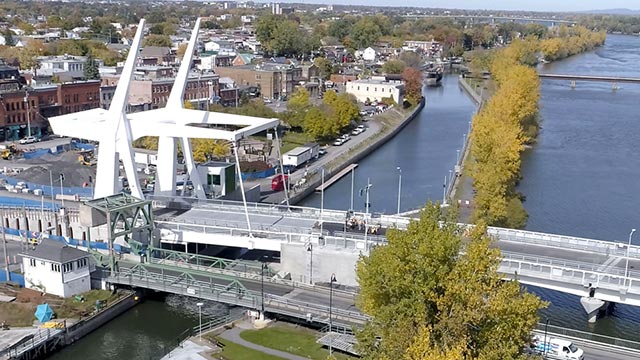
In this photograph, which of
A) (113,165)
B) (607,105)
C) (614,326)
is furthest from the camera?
(607,105)

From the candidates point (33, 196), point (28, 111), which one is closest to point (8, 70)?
point (28, 111)

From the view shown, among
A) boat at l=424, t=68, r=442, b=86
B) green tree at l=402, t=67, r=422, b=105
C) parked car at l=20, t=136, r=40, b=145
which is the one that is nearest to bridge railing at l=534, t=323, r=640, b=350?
parked car at l=20, t=136, r=40, b=145

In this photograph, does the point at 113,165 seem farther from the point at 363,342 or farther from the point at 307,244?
the point at 363,342

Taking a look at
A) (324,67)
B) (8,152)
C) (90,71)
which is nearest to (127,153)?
(8,152)

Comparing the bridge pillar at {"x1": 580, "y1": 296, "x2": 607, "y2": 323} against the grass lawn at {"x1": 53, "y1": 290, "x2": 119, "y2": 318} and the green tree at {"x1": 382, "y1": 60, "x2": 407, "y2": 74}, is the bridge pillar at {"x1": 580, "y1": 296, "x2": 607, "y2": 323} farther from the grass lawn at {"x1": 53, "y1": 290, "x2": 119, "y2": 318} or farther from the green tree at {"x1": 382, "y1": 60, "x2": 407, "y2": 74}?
the green tree at {"x1": 382, "y1": 60, "x2": 407, "y2": 74}

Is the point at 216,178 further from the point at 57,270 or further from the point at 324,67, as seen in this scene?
the point at 324,67
